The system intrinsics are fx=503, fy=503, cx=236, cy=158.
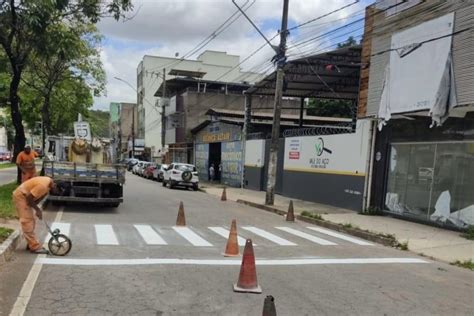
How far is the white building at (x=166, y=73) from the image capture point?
72.9 metres

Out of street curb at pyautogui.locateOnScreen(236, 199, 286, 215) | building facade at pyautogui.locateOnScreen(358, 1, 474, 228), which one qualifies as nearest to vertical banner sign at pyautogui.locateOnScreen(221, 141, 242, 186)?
street curb at pyautogui.locateOnScreen(236, 199, 286, 215)

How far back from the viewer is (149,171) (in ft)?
140

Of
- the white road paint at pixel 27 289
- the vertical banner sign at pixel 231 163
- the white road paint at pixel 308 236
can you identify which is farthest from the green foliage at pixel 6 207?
the vertical banner sign at pixel 231 163

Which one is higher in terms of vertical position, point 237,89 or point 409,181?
point 237,89

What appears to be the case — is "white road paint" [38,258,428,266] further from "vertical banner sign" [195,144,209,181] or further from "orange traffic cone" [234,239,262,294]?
"vertical banner sign" [195,144,209,181]

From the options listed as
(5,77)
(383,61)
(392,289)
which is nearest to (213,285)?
(392,289)

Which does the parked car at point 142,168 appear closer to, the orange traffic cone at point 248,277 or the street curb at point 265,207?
the street curb at point 265,207

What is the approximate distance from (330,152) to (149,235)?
11.7 meters

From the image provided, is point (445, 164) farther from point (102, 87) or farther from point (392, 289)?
point (102, 87)

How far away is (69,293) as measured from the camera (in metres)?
6.34

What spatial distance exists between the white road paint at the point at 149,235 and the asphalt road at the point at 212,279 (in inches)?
0.9

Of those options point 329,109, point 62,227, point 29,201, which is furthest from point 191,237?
point 329,109

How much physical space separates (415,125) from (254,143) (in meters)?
15.7

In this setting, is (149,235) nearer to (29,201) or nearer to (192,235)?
(192,235)
